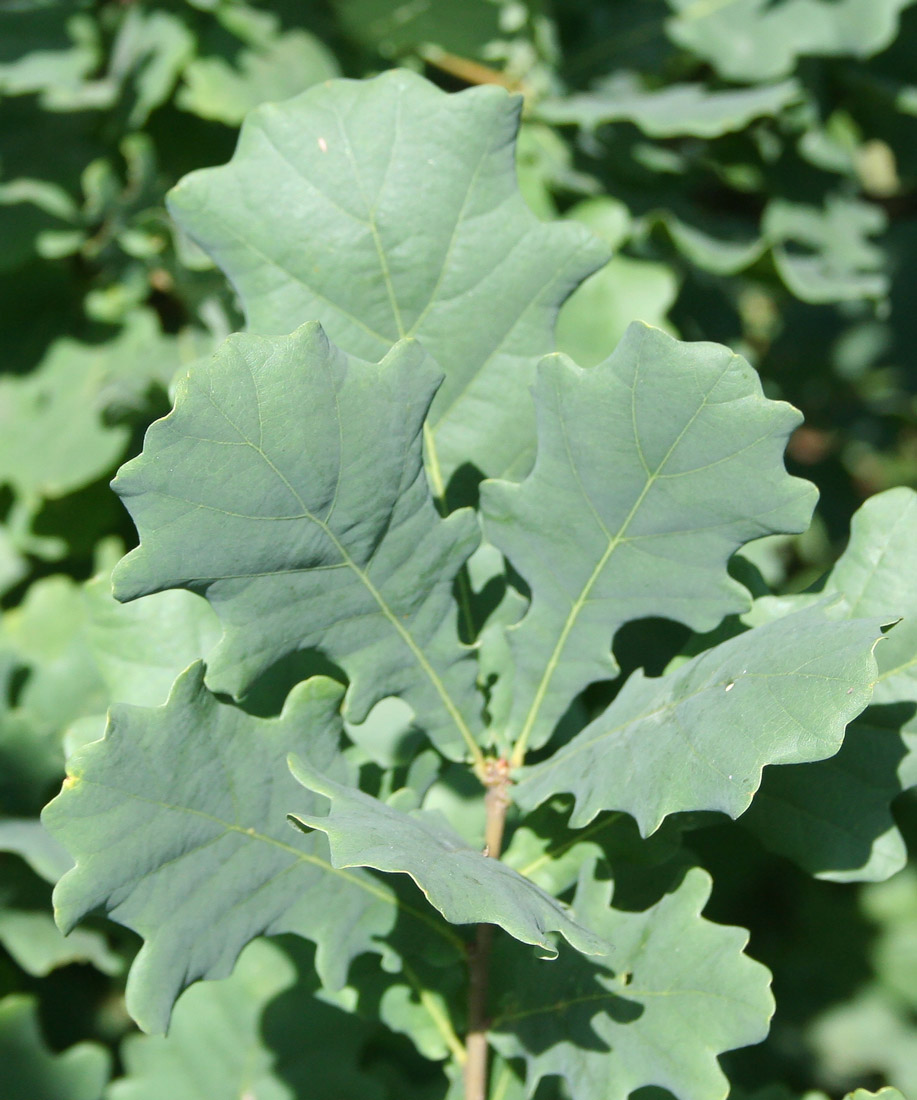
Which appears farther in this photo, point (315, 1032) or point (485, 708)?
point (315, 1032)

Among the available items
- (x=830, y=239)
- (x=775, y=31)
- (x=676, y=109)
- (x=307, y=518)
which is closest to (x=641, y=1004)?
(x=307, y=518)

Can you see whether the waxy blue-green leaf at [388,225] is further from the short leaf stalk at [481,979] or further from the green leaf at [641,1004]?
the green leaf at [641,1004]

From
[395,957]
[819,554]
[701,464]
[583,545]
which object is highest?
[701,464]

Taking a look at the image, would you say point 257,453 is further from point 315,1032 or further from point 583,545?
point 315,1032

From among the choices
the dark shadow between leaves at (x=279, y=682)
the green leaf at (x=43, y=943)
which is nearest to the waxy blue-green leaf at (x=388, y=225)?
the dark shadow between leaves at (x=279, y=682)

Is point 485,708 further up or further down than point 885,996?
further up

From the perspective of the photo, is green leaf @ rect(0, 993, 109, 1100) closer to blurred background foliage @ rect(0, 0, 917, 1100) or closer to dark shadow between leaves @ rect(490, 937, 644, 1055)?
blurred background foliage @ rect(0, 0, 917, 1100)

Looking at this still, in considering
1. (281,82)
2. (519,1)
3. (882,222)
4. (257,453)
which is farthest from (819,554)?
(257,453)
